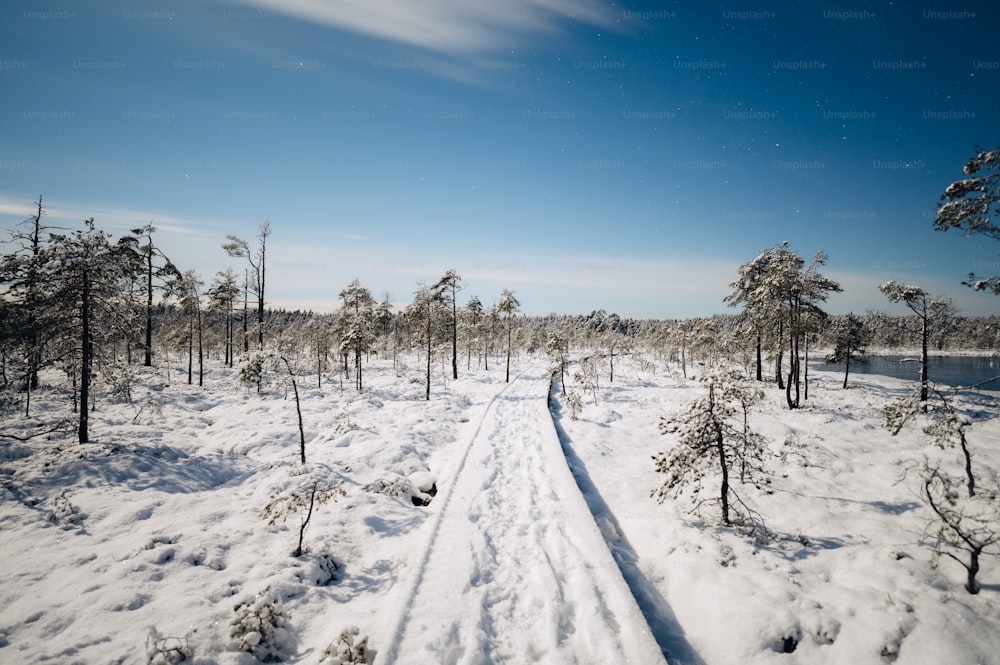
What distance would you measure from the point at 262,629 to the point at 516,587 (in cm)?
410

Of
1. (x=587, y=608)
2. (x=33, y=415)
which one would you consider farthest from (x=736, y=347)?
(x=33, y=415)

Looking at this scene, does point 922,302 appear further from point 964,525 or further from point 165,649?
point 165,649

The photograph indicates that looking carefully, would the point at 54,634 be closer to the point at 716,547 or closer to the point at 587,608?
the point at 587,608

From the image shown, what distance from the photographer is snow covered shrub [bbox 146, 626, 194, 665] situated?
185 inches

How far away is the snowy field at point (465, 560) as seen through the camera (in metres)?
5.24

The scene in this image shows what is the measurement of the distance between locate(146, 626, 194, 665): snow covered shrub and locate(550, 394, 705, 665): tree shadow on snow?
6.92m

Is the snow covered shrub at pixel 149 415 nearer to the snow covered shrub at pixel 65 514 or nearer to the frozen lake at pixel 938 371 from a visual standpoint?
the snow covered shrub at pixel 65 514

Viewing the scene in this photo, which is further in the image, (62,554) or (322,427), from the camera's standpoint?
(322,427)

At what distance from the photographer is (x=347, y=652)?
508 centimetres

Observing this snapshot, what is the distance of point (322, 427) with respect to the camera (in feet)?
55.4

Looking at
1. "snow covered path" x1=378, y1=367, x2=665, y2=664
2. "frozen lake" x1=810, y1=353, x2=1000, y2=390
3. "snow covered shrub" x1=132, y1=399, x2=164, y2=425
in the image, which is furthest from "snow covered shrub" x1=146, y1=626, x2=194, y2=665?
"frozen lake" x1=810, y1=353, x2=1000, y2=390

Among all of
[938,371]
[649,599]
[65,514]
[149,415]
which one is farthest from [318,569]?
[938,371]

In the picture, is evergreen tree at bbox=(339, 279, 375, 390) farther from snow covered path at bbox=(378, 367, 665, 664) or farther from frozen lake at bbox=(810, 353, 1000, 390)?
frozen lake at bbox=(810, 353, 1000, 390)

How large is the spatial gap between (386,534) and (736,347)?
39.9m
